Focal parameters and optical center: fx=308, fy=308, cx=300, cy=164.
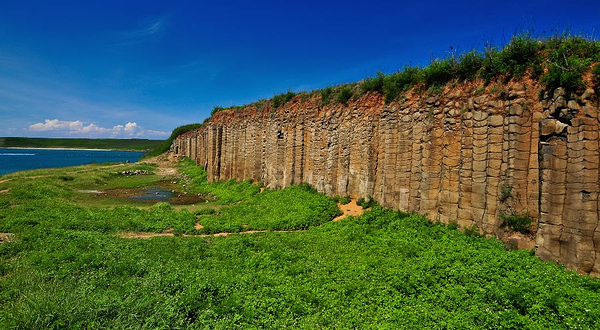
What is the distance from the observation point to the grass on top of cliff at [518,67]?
8.90 metres

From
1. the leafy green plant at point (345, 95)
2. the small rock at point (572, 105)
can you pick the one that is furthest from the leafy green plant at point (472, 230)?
the leafy green plant at point (345, 95)

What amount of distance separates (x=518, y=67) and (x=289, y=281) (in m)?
10.3

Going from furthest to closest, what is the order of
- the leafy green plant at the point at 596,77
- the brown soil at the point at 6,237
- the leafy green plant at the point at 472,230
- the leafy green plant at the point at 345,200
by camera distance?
the leafy green plant at the point at 345,200, the brown soil at the point at 6,237, the leafy green plant at the point at 472,230, the leafy green plant at the point at 596,77

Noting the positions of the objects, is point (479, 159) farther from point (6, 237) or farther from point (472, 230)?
point (6, 237)

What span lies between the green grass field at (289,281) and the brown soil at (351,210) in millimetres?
1500

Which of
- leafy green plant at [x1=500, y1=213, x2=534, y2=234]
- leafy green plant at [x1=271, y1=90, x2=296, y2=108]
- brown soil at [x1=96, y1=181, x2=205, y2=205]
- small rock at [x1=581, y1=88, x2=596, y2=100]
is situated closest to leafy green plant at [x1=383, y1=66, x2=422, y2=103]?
small rock at [x1=581, y1=88, x2=596, y2=100]

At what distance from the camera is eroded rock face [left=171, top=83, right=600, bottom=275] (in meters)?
8.48

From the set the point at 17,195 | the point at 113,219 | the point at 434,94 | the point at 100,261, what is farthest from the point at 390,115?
the point at 17,195

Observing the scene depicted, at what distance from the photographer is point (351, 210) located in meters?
16.7

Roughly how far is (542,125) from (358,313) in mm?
7834

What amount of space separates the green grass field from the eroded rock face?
2.97ft

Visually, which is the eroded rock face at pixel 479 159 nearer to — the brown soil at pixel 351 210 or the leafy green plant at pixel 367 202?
the leafy green plant at pixel 367 202

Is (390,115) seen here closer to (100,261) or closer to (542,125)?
(542,125)

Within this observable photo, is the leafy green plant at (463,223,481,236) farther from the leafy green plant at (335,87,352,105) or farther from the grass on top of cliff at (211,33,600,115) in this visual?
the leafy green plant at (335,87,352,105)
